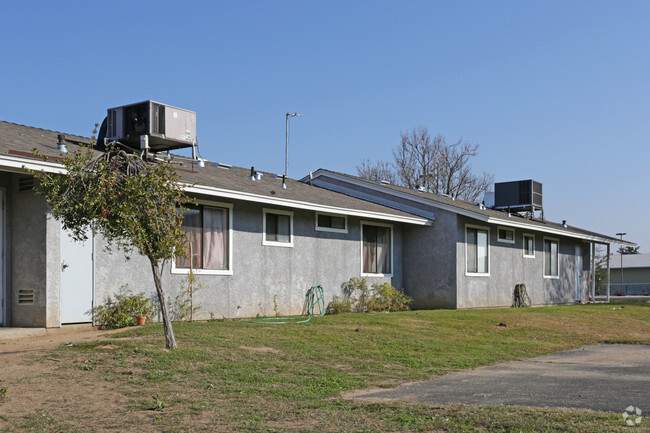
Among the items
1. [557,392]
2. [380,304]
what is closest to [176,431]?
[557,392]

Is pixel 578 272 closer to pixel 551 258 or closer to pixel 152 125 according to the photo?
pixel 551 258

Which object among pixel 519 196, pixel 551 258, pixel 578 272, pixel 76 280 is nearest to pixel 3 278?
pixel 76 280

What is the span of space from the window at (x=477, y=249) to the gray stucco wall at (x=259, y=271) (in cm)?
366

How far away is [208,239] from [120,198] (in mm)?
5686

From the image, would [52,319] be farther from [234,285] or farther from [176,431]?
[176,431]

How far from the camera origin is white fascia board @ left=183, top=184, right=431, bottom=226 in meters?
14.0

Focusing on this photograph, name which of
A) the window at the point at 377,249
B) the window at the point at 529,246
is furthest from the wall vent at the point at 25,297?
the window at the point at 529,246

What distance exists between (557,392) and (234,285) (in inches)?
345

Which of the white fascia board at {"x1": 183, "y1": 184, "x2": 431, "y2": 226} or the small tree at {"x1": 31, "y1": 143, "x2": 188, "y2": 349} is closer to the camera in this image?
the small tree at {"x1": 31, "y1": 143, "x2": 188, "y2": 349}

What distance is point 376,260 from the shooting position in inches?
795

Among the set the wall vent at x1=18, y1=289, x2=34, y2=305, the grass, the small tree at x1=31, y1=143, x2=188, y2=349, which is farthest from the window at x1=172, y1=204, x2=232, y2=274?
the small tree at x1=31, y1=143, x2=188, y2=349

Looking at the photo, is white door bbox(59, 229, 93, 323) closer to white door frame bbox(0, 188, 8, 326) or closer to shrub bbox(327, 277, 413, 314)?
white door frame bbox(0, 188, 8, 326)

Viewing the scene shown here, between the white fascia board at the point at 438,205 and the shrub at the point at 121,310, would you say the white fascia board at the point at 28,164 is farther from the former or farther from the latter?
the white fascia board at the point at 438,205

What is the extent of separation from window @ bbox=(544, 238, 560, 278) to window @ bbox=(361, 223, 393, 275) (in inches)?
355
